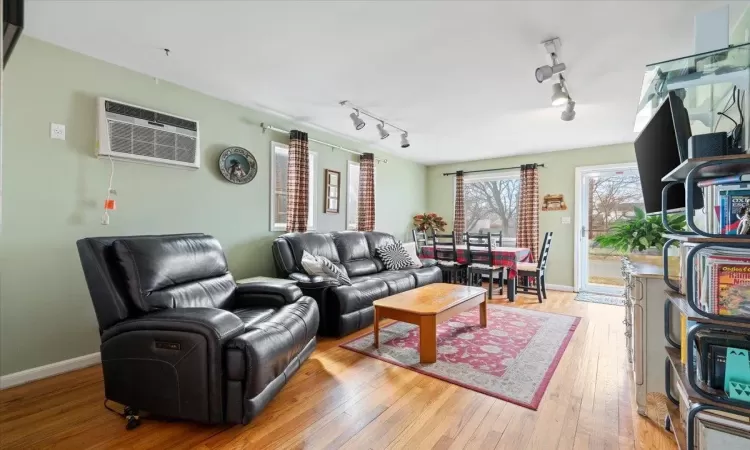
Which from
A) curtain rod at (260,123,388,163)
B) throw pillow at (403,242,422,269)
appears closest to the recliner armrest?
curtain rod at (260,123,388,163)

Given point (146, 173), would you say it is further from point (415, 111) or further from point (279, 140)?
point (415, 111)

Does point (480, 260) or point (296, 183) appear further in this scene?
point (480, 260)

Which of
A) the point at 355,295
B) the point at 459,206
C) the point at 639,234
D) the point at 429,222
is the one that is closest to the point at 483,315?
the point at 355,295

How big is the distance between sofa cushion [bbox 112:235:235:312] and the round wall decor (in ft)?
3.18

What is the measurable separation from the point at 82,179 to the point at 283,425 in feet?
7.67

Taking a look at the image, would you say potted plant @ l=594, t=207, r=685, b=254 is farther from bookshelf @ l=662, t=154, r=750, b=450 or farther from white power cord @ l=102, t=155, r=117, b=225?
white power cord @ l=102, t=155, r=117, b=225

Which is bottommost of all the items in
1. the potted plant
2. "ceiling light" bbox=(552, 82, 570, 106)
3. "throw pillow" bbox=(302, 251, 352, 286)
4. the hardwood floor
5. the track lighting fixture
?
the hardwood floor

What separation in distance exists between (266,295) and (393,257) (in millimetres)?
2344

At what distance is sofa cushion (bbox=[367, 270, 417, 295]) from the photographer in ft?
12.9

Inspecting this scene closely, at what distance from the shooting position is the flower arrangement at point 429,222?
21.5ft

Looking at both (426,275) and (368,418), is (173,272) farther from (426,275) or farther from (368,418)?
(426,275)

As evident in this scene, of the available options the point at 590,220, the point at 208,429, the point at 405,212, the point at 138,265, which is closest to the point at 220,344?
the point at 208,429

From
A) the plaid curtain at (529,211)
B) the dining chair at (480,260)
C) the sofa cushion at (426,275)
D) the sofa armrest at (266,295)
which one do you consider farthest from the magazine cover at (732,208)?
the plaid curtain at (529,211)

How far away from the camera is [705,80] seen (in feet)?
5.36
